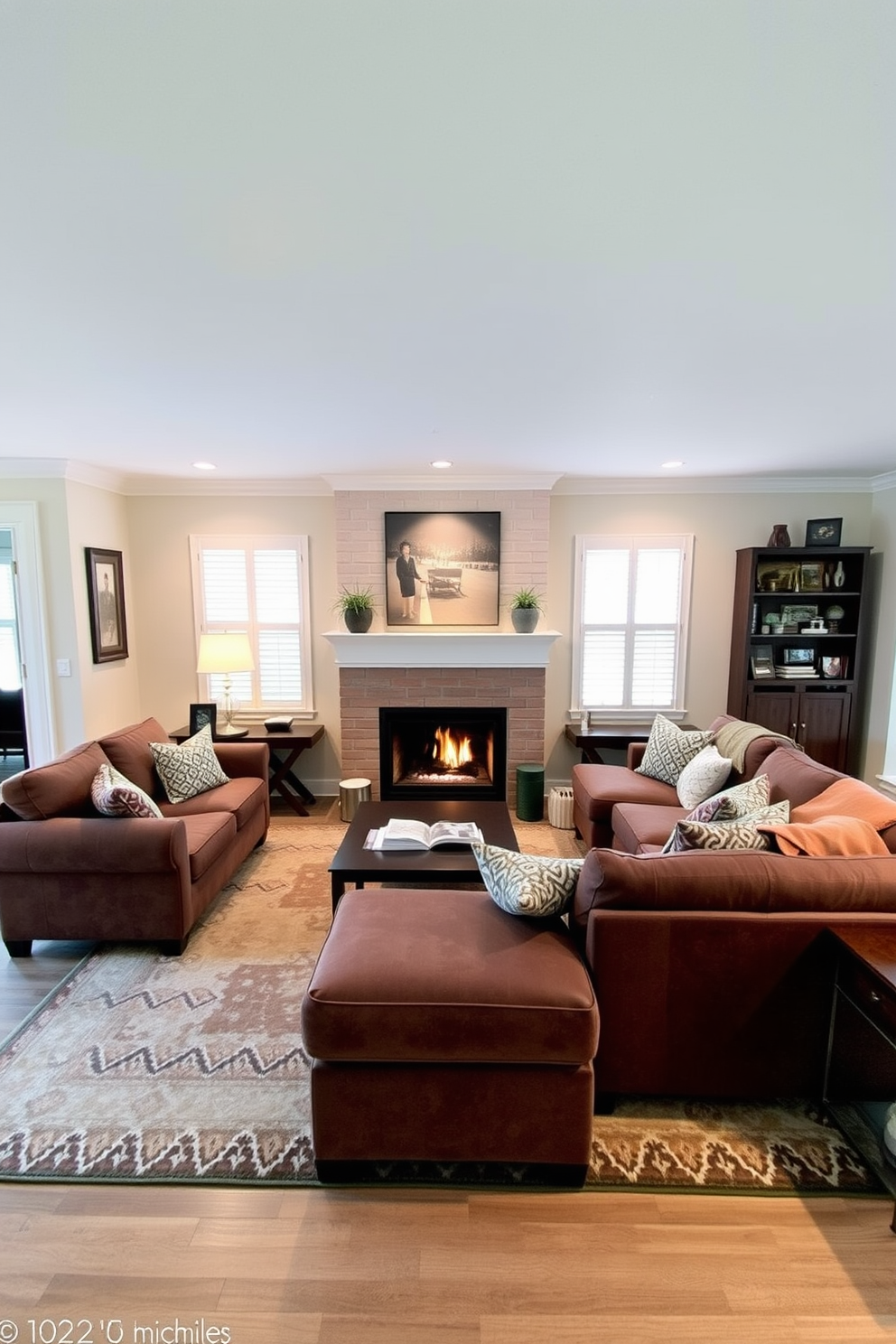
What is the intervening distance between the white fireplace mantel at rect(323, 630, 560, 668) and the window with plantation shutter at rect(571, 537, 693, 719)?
0.49 meters

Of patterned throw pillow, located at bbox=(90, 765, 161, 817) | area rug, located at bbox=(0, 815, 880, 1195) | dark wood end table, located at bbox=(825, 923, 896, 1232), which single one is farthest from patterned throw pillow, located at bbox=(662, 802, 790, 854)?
patterned throw pillow, located at bbox=(90, 765, 161, 817)

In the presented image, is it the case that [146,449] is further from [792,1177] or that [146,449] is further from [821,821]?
[792,1177]

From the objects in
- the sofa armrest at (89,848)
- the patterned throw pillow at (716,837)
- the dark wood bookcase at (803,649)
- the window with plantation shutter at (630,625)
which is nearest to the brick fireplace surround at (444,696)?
the window with plantation shutter at (630,625)

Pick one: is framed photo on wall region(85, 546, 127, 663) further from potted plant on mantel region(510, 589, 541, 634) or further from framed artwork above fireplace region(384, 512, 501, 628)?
potted plant on mantel region(510, 589, 541, 634)

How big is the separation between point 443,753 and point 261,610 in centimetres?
193

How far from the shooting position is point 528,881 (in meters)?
1.94

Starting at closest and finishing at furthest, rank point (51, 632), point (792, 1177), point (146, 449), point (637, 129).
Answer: point (637, 129), point (792, 1177), point (146, 449), point (51, 632)

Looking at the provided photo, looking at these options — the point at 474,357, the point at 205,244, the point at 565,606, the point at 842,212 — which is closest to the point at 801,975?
the point at 842,212

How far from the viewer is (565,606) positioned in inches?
191

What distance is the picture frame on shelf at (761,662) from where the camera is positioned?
4672 mm

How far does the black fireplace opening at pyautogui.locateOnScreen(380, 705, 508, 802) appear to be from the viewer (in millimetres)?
4734

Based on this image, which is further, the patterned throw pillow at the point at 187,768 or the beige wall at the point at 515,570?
the beige wall at the point at 515,570

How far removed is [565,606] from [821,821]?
293cm

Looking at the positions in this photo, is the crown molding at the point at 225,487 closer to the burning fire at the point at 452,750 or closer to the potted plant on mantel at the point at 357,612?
the potted plant on mantel at the point at 357,612
